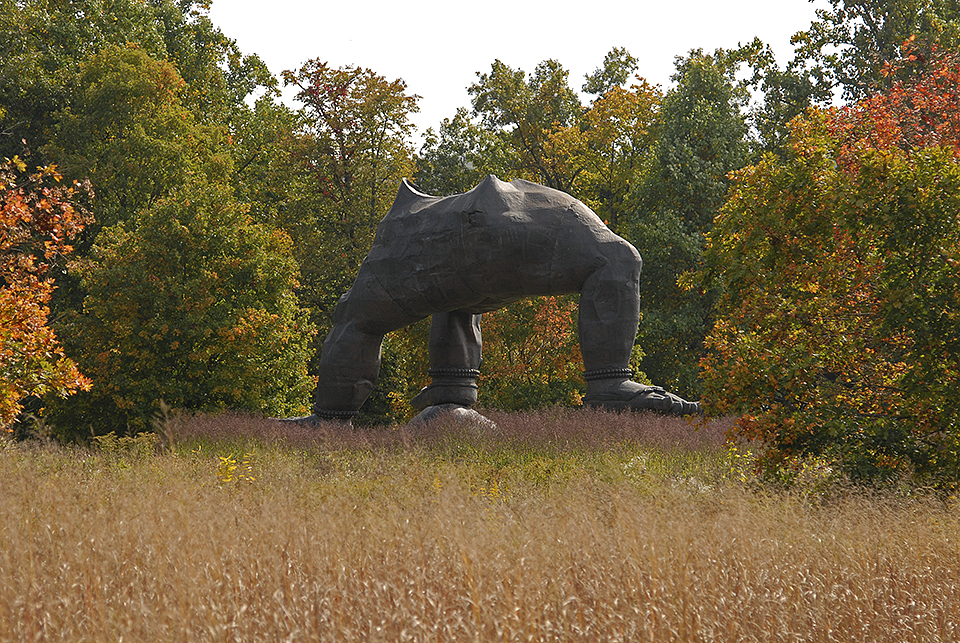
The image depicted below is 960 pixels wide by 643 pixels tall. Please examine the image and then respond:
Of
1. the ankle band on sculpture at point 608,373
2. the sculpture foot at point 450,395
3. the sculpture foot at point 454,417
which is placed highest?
the ankle band on sculpture at point 608,373

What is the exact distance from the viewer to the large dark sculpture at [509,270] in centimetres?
1226

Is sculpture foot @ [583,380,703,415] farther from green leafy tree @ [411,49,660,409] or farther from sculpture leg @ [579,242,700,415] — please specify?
green leafy tree @ [411,49,660,409]

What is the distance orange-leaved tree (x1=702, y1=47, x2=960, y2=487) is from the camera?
6.70 metres

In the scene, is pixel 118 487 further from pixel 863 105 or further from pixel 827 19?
pixel 827 19

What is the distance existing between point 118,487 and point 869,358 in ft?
21.3

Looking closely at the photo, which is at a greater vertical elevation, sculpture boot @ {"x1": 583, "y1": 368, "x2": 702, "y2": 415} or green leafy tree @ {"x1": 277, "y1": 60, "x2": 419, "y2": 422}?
green leafy tree @ {"x1": 277, "y1": 60, "x2": 419, "y2": 422}

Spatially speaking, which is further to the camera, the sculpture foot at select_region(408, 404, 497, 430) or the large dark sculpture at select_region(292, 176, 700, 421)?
the sculpture foot at select_region(408, 404, 497, 430)

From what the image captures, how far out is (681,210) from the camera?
26.2m

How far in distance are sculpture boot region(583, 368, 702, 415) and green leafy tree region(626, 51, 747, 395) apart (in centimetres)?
1127

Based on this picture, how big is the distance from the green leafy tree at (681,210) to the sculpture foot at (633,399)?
11241 mm

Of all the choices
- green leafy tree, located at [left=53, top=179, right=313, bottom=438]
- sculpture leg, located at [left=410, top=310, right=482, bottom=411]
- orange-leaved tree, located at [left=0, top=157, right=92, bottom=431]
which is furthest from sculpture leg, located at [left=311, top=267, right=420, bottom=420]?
orange-leaved tree, located at [left=0, top=157, right=92, bottom=431]

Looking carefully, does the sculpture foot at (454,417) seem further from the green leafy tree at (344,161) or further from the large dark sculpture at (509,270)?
the green leafy tree at (344,161)

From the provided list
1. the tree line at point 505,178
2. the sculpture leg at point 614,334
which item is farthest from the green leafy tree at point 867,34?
the sculpture leg at point 614,334

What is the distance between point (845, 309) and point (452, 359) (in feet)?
25.6
